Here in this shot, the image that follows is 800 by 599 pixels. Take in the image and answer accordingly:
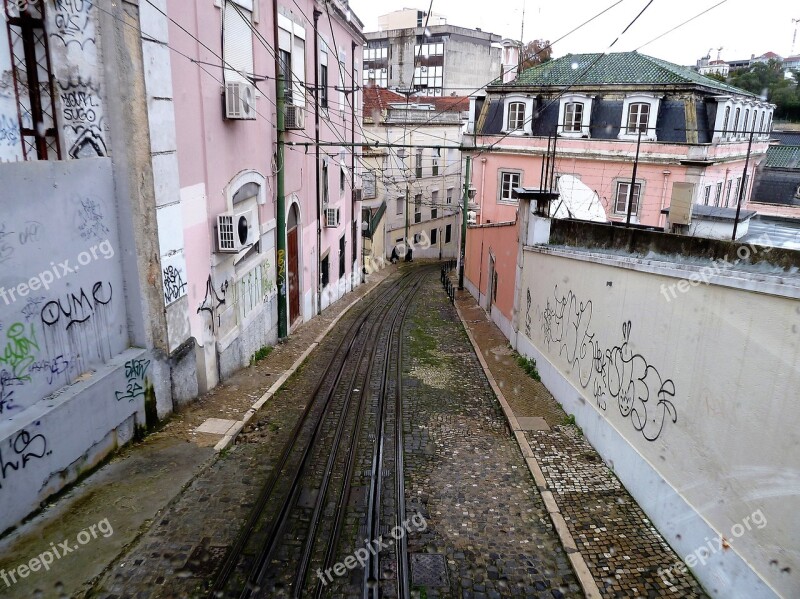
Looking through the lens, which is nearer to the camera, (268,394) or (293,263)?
(268,394)

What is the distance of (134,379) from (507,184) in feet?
74.2

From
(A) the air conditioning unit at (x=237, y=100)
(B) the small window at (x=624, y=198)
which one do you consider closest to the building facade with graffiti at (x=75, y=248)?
(A) the air conditioning unit at (x=237, y=100)

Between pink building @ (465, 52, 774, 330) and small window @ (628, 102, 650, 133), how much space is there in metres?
0.04

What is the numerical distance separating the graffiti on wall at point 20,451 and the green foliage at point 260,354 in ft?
20.9

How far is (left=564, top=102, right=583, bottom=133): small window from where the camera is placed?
2405 centimetres

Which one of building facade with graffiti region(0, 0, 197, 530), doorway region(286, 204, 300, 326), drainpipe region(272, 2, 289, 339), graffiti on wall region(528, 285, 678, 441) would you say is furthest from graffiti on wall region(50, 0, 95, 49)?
doorway region(286, 204, 300, 326)

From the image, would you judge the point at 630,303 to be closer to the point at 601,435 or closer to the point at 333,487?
the point at 601,435

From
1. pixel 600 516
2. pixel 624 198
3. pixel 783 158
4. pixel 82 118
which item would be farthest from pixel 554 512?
pixel 783 158

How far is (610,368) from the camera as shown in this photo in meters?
8.41

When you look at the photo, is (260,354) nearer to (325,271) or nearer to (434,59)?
(325,271)

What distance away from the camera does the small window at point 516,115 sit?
25578mm

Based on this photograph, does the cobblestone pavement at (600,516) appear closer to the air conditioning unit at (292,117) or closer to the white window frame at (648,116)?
the air conditioning unit at (292,117)

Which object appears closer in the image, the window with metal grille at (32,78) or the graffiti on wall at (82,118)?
the window with metal grille at (32,78)

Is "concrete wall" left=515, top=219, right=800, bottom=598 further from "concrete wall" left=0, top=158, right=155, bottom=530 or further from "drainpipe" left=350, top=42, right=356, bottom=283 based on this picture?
"drainpipe" left=350, top=42, right=356, bottom=283
